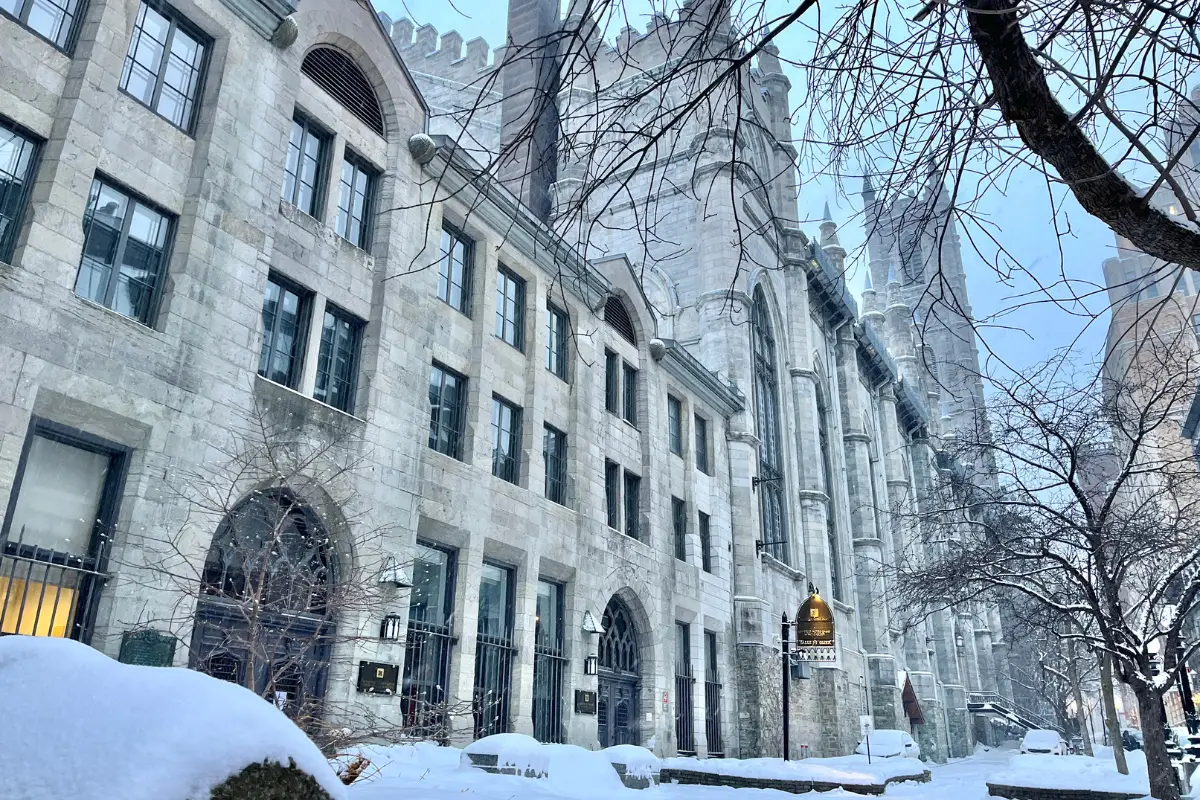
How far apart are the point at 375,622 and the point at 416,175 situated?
953 centimetres

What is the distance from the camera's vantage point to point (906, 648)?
4834cm

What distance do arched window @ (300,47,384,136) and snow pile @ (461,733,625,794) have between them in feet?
40.3

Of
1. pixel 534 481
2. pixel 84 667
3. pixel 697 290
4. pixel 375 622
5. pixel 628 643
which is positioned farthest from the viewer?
pixel 697 290

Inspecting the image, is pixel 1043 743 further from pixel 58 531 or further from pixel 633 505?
pixel 58 531

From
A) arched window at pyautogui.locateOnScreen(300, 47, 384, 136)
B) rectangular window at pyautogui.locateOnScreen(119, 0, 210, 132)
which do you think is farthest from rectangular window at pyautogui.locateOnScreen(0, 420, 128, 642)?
arched window at pyautogui.locateOnScreen(300, 47, 384, 136)

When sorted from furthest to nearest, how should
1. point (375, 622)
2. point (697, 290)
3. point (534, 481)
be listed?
1. point (697, 290)
2. point (534, 481)
3. point (375, 622)

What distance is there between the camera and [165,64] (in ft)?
44.6

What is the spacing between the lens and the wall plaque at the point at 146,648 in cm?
1088

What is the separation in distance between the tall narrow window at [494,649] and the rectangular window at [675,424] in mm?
10295

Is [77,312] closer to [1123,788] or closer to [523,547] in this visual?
[523,547]

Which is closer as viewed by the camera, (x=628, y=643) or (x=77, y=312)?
(x=77, y=312)

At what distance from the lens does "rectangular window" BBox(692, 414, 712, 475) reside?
2983 centimetres

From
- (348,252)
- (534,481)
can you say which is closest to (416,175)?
(348,252)

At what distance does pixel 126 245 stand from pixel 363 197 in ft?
19.1
